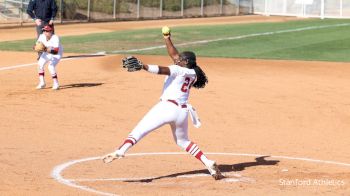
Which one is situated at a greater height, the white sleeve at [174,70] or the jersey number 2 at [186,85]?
the white sleeve at [174,70]

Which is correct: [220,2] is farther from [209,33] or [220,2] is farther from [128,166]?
[128,166]

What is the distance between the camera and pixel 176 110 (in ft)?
39.5

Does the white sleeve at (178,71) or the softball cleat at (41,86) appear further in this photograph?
the softball cleat at (41,86)

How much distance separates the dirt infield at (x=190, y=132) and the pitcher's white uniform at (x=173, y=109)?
29.2 inches

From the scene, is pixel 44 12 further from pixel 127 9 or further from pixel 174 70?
pixel 127 9

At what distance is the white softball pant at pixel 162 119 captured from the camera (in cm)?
1190

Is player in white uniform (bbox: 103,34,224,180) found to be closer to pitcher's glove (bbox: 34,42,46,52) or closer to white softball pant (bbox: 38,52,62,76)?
pitcher's glove (bbox: 34,42,46,52)

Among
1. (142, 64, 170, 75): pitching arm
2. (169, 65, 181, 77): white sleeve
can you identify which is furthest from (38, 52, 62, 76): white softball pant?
(142, 64, 170, 75): pitching arm

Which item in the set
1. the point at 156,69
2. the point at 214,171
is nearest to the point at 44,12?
the point at 214,171

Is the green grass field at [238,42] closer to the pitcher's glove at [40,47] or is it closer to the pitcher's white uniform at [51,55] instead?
the pitcher's white uniform at [51,55]

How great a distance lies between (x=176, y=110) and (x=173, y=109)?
0.05 meters

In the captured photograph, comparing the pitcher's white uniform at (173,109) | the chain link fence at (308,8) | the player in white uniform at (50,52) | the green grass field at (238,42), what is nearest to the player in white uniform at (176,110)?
the pitcher's white uniform at (173,109)

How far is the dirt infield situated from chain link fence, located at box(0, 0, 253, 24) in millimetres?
22372

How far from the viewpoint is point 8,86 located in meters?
21.9
